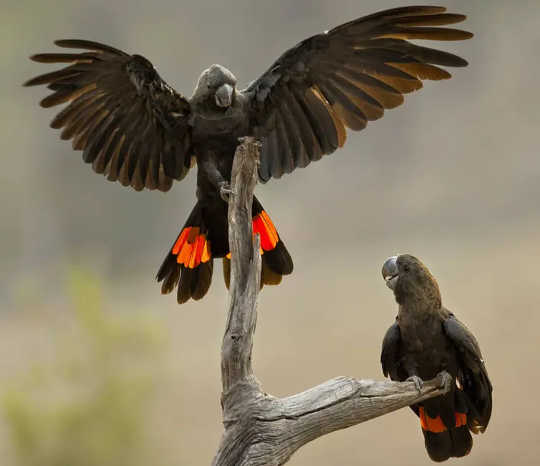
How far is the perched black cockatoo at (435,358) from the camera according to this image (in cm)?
362

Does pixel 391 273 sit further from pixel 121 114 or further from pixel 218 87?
pixel 121 114

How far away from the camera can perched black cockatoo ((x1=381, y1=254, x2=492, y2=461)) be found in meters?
3.62

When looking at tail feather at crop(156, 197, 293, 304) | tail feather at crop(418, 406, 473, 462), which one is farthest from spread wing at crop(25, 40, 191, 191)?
tail feather at crop(418, 406, 473, 462)

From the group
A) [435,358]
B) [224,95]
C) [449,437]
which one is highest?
[224,95]

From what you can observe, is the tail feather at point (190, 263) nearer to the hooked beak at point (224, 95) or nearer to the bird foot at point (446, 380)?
the hooked beak at point (224, 95)

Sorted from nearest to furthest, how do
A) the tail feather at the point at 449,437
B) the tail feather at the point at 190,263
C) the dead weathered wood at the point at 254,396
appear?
the dead weathered wood at the point at 254,396 < the tail feather at the point at 449,437 < the tail feather at the point at 190,263

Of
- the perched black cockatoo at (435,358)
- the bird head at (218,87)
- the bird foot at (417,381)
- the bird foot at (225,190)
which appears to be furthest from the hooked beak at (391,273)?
the bird head at (218,87)

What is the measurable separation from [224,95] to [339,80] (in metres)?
0.77

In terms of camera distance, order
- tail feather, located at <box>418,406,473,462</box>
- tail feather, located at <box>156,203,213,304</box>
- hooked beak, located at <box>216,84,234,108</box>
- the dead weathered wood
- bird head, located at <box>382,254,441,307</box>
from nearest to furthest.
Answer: the dead weathered wood, hooked beak, located at <box>216,84,234,108</box>, bird head, located at <box>382,254,441,307</box>, tail feather, located at <box>418,406,473,462</box>, tail feather, located at <box>156,203,213,304</box>

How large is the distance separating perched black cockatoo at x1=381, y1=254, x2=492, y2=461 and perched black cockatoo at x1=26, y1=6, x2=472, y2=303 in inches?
26.3

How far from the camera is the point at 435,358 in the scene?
3.64 meters

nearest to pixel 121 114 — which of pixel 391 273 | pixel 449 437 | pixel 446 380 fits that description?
pixel 391 273

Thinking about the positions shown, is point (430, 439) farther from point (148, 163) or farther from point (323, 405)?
point (148, 163)

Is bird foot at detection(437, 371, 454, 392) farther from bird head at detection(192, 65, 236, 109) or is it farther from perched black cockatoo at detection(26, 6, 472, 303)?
bird head at detection(192, 65, 236, 109)
